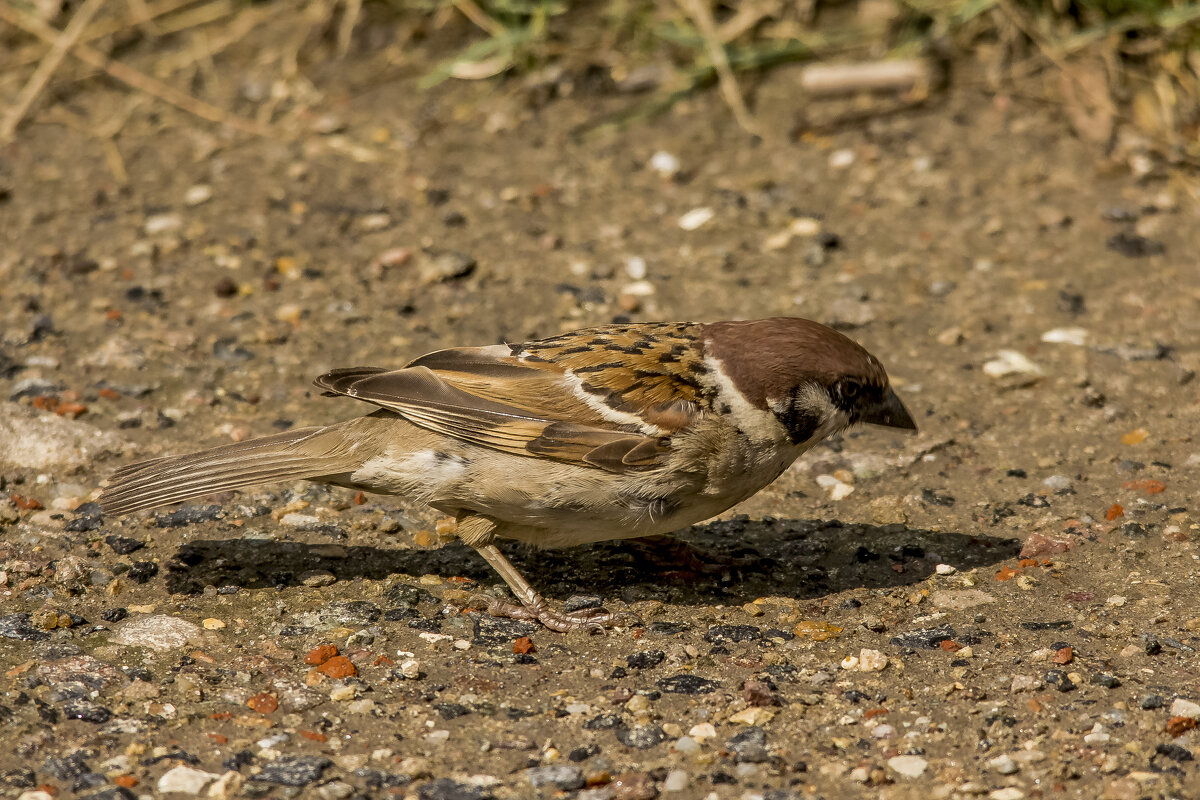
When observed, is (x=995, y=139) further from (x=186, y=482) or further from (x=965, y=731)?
(x=186, y=482)

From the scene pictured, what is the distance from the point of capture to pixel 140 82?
7426mm

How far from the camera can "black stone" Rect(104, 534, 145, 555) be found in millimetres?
4195

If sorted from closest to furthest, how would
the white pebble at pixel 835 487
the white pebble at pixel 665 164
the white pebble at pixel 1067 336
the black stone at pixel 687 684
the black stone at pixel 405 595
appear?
the black stone at pixel 687 684
the black stone at pixel 405 595
the white pebble at pixel 835 487
the white pebble at pixel 1067 336
the white pebble at pixel 665 164

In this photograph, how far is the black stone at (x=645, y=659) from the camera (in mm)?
3709

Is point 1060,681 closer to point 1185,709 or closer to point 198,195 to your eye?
point 1185,709

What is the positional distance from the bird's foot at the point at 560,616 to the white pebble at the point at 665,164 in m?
3.28

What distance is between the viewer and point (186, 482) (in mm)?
3959

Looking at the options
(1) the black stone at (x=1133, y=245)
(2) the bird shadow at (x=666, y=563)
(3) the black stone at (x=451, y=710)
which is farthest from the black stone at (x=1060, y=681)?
(1) the black stone at (x=1133, y=245)

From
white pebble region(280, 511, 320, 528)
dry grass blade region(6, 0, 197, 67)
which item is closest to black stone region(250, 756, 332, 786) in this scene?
white pebble region(280, 511, 320, 528)

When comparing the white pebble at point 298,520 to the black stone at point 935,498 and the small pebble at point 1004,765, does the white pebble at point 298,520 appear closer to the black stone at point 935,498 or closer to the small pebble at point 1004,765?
the black stone at point 935,498

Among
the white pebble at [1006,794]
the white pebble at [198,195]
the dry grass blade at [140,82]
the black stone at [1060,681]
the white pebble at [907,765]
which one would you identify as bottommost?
the white pebble at [907,765]

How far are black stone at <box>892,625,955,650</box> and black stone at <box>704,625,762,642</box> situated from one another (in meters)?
0.42

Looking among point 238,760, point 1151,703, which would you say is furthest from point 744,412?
point 238,760

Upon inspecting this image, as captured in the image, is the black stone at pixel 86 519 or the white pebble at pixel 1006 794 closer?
the white pebble at pixel 1006 794
